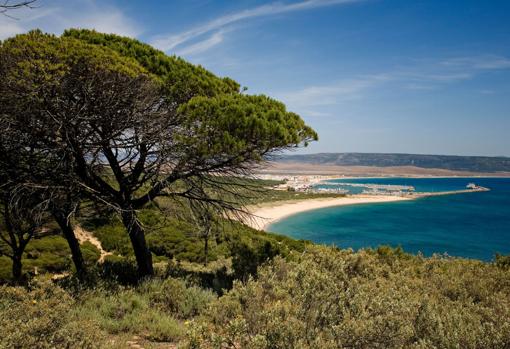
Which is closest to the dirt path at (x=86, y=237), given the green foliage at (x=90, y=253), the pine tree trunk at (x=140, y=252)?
the green foliage at (x=90, y=253)

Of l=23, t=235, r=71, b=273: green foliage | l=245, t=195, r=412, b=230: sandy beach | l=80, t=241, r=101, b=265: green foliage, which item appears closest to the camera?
l=23, t=235, r=71, b=273: green foliage

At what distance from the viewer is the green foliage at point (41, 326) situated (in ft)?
12.7

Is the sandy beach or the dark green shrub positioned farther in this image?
the sandy beach

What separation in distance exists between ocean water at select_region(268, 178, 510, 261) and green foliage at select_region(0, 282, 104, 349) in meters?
35.5

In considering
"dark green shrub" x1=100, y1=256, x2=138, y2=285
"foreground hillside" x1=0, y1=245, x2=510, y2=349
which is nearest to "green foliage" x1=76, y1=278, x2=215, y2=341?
"foreground hillside" x1=0, y1=245, x2=510, y2=349

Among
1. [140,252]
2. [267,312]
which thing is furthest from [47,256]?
[267,312]

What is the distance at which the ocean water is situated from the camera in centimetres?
4809

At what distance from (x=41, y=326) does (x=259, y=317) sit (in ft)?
8.74

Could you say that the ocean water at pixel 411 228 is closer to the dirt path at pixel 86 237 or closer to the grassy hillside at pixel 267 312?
the dirt path at pixel 86 237

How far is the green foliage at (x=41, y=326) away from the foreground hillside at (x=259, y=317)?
0.04 feet

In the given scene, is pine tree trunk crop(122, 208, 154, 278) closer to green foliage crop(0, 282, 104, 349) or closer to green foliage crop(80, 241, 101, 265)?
green foliage crop(0, 282, 104, 349)

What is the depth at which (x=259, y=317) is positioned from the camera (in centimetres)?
412

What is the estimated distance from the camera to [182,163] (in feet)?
27.6

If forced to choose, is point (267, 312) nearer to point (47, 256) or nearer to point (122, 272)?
point (122, 272)
